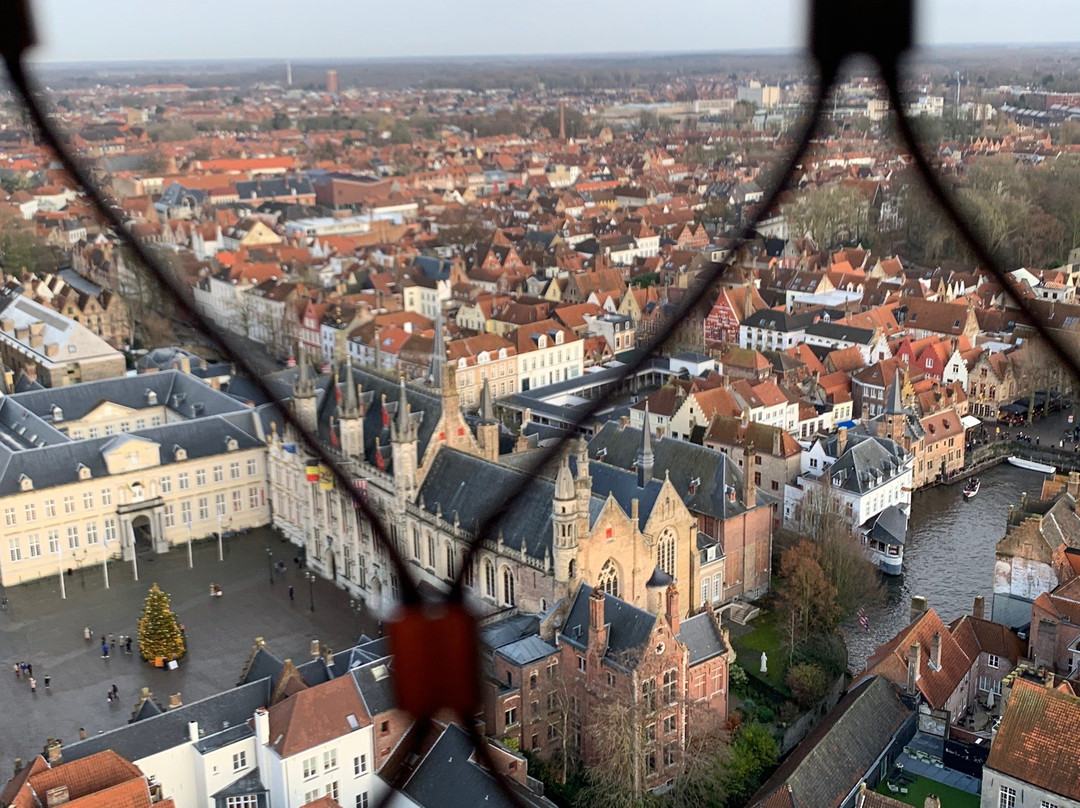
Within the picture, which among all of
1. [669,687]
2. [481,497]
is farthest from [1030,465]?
[481,497]

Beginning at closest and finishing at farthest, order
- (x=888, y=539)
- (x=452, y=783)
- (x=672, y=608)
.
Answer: (x=452, y=783)
(x=672, y=608)
(x=888, y=539)

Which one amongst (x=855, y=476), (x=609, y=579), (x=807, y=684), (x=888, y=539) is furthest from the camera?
(x=855, y=476)

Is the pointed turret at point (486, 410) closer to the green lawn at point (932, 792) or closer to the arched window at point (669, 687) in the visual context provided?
the arched window at point (669, 687)

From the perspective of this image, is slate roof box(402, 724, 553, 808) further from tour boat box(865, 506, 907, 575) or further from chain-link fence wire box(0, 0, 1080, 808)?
tour boat box(865, 506, 907, 575)

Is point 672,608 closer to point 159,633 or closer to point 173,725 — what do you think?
point 173,725

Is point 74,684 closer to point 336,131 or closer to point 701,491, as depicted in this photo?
point 701,491

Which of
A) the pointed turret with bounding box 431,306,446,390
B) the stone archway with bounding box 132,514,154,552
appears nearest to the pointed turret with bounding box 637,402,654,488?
the pointed turret with bounding box 431,306,446,390

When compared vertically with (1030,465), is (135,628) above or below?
below
